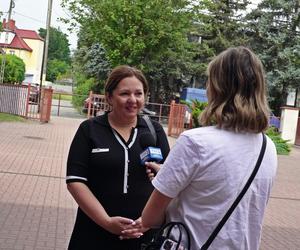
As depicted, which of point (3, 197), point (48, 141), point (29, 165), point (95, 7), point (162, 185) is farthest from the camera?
point (95, 7)

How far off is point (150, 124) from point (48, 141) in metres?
13.5

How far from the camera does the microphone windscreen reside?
2.83 metres

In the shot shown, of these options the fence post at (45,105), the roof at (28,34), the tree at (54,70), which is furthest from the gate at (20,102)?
the tree at (54,70)

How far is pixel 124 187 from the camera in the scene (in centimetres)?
278

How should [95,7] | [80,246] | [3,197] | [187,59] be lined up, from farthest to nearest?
[187,59], [95,7], [3,197], [80,246]

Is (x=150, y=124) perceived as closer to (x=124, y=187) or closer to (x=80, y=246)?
(x=124, y=187)

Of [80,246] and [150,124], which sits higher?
[150,124]

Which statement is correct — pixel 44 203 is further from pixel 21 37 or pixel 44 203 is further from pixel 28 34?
pixel 28 34

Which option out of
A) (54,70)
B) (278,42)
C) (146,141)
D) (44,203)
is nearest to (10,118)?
(44,203)

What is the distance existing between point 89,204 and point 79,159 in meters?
0.24

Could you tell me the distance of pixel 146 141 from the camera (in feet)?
9.30

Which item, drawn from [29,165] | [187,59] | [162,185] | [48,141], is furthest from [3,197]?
[187,59]

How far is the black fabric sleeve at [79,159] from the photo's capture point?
2727mm

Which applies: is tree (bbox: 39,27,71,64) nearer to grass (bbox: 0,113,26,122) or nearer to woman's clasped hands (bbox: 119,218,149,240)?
grass (bbox: 0,113,26,122)
